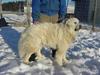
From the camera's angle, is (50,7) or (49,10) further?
(49,10)

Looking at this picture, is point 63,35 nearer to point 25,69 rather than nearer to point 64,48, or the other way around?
point 64,48

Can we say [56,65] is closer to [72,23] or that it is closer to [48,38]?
[48,38]

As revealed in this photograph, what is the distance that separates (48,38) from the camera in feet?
20.4

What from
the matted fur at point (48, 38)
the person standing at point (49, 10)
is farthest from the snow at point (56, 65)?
the person standing at point (49, 10)

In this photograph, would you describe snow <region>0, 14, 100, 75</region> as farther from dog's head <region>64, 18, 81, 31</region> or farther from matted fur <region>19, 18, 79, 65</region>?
dog's head <region>64, 18, 81, 31</region>

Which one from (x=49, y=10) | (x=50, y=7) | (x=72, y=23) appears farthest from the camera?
(x=49, y=10)

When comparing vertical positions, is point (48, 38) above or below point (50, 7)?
below

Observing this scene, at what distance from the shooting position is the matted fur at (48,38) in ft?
19.9

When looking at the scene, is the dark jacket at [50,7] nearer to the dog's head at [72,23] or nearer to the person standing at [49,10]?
the person standing at [49,10]

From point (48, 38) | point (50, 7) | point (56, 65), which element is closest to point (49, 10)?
point (50, 7)

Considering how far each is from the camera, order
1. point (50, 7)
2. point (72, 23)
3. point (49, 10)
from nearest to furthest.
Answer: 1. point (72, 23)
2. point (50, 7)
3. point (49, 10)

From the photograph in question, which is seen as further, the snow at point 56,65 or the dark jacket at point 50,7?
the dark jacket at point 50,7

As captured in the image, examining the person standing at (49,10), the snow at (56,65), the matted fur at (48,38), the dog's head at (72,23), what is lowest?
Result: the snow at (56,65)

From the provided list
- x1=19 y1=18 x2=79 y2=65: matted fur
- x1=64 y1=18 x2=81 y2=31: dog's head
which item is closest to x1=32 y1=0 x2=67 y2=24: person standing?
x1=19 y1=18 x2=79 y2=65: matted fur
